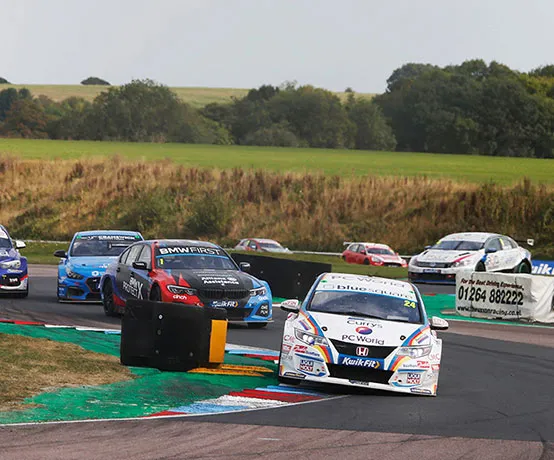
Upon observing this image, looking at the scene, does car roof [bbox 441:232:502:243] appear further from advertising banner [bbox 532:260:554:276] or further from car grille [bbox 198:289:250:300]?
car grille [bbox 198:289:250:300]

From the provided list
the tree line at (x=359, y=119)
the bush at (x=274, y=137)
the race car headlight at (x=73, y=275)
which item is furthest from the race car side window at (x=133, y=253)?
the bush at (x=274, y=137)

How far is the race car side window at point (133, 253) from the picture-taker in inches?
827

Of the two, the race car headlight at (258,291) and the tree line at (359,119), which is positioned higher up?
the tree line at (359,119)

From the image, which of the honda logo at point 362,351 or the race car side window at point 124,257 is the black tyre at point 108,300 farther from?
the honda logo at point 362,351

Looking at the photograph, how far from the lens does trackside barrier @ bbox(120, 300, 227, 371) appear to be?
46.2ft

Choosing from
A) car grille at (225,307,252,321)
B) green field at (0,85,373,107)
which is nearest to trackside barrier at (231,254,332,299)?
car grille at (225,307,252,321)

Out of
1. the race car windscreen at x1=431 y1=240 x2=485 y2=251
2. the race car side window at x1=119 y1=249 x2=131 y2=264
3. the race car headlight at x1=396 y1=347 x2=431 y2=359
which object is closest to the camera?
the race car headlight at x1=396 y1=347 x2=431 y2=359

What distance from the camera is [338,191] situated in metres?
62.8

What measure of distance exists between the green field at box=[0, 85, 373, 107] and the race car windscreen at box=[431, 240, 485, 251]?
444 feet

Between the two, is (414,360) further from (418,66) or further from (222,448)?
(418,66)

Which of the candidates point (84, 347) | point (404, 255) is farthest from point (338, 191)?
point (84, 347)

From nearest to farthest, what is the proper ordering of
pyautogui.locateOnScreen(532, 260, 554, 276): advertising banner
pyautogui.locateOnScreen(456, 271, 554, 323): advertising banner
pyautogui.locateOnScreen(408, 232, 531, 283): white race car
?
pyautogui.locateOnScreen(456, 271, 554, 323): advertising banner, pyautogui.locateOnScreen(408, 232, 531, 283): white race car, pyautogui.locateOnScreen(532, 260, 554, 276): advertising banner

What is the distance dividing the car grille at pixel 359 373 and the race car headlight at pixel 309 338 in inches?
11.5

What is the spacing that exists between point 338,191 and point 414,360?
→ 50003 millimetres
